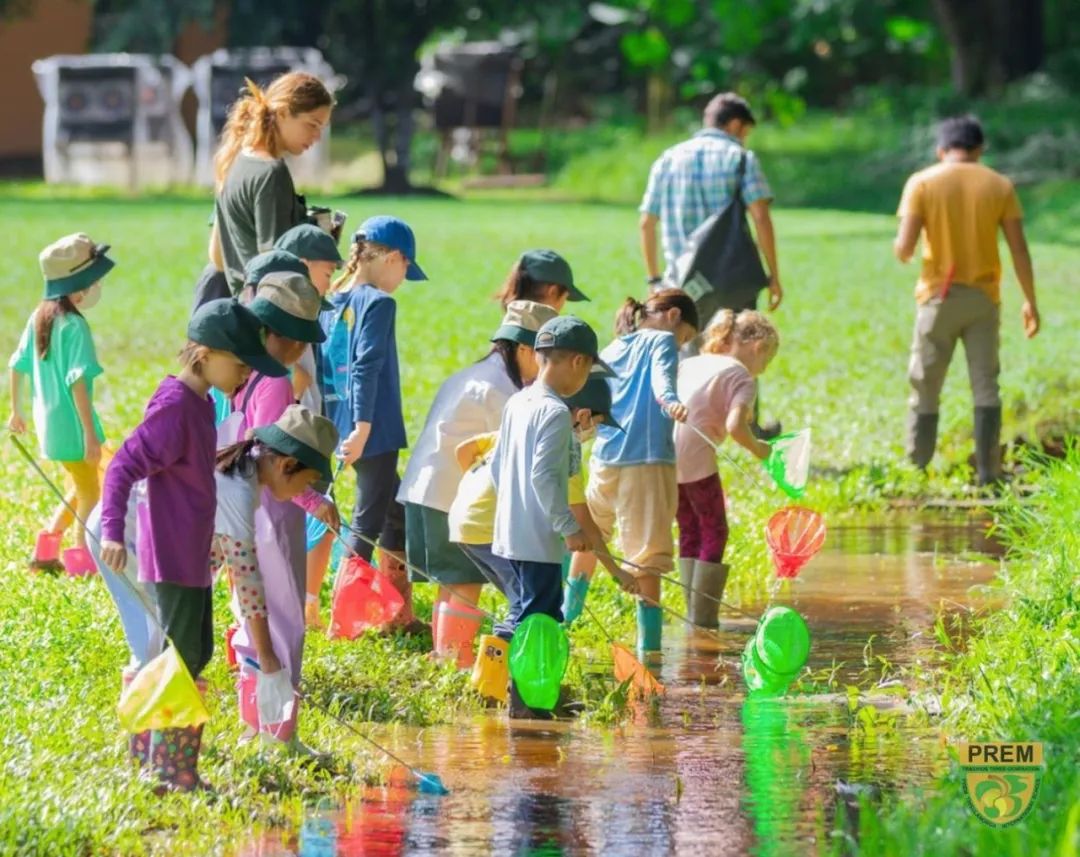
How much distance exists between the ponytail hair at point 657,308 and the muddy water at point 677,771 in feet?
3.79

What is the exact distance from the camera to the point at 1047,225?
27.3 metres

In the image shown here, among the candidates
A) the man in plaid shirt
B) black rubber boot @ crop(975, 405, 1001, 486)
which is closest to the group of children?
the man in plaid shirt

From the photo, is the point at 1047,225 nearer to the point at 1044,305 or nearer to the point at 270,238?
the point at 1044,305

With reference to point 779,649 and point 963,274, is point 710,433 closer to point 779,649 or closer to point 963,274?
point 779,649

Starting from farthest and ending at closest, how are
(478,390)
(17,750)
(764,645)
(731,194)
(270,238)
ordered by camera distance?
(731,194), (270,238), (478,390), (764,645), (17,750)

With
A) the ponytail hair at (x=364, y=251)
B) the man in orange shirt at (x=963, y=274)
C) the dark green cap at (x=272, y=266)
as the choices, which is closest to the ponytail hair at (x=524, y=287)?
the ponytail hair at (x=364, y=251)

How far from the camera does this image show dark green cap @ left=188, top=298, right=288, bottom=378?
21.3 ft

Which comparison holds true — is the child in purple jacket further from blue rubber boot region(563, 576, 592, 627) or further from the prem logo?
blue rubber boot region(563, 576, 592, 627)

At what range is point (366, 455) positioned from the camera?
8.79 metres

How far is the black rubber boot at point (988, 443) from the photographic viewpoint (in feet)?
40.2

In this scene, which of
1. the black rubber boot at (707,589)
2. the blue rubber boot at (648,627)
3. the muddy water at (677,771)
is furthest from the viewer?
the black rubber boot at (707,589)

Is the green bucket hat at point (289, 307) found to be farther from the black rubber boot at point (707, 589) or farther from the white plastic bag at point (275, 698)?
the black rubber boot at point (707, 589)

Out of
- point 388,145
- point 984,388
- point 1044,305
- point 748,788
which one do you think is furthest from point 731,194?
point 388,145

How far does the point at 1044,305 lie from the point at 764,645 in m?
12.4
